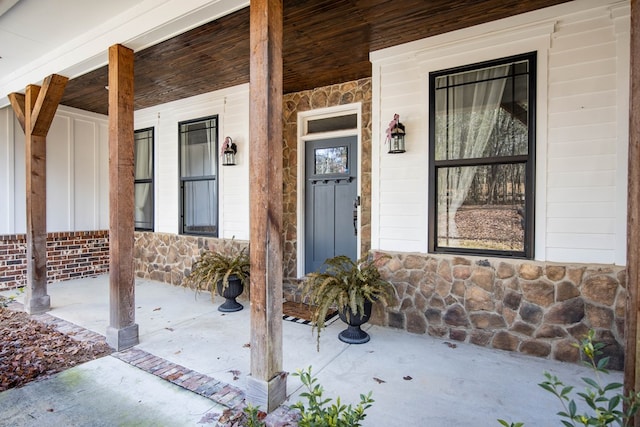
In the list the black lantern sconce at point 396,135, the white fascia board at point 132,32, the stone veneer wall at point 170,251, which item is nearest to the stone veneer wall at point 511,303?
the black lantern sconce at point 396,135

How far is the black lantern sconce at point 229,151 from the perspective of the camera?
4930 mm

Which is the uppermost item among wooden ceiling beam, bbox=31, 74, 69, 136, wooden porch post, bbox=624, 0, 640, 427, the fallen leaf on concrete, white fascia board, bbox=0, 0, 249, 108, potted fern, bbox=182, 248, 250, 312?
→ white fascia board, bbox=0, 0, 249, 108

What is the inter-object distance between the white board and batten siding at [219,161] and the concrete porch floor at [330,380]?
173cm

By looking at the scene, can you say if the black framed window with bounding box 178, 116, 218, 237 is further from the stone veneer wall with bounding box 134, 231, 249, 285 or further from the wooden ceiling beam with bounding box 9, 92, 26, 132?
the wooden ceiling beam with bounding box 9, 92, 26, 132

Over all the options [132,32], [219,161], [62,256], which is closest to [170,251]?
[219,161]

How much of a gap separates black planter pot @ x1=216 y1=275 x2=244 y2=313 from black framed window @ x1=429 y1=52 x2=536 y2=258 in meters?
2.39

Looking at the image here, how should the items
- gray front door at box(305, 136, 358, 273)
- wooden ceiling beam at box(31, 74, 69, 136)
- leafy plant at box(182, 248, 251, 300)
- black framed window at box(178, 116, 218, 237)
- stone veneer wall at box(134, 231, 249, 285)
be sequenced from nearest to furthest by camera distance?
wooden ceiling beam at box(31, 74, 69, 136) → leafy plant at box(182, 248, 251, 300) → gray front door at box(305, 136, 358, 273) → stone veneer wall at box(134, 231, 249, 285) → black framed window at box(178, 116, 218, 237)

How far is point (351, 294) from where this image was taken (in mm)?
3166

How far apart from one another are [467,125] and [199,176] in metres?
3.99

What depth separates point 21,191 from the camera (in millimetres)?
5367

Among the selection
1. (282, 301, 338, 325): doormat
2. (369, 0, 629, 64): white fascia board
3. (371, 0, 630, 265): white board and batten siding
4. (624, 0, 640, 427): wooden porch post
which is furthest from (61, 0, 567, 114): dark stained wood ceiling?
(282, 301, 338, 325): doormat

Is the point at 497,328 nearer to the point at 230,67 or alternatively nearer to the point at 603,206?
the point at 603,206

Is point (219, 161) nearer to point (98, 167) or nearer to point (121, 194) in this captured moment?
point (121, 194)

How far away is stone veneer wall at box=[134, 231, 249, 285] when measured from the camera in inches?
203
